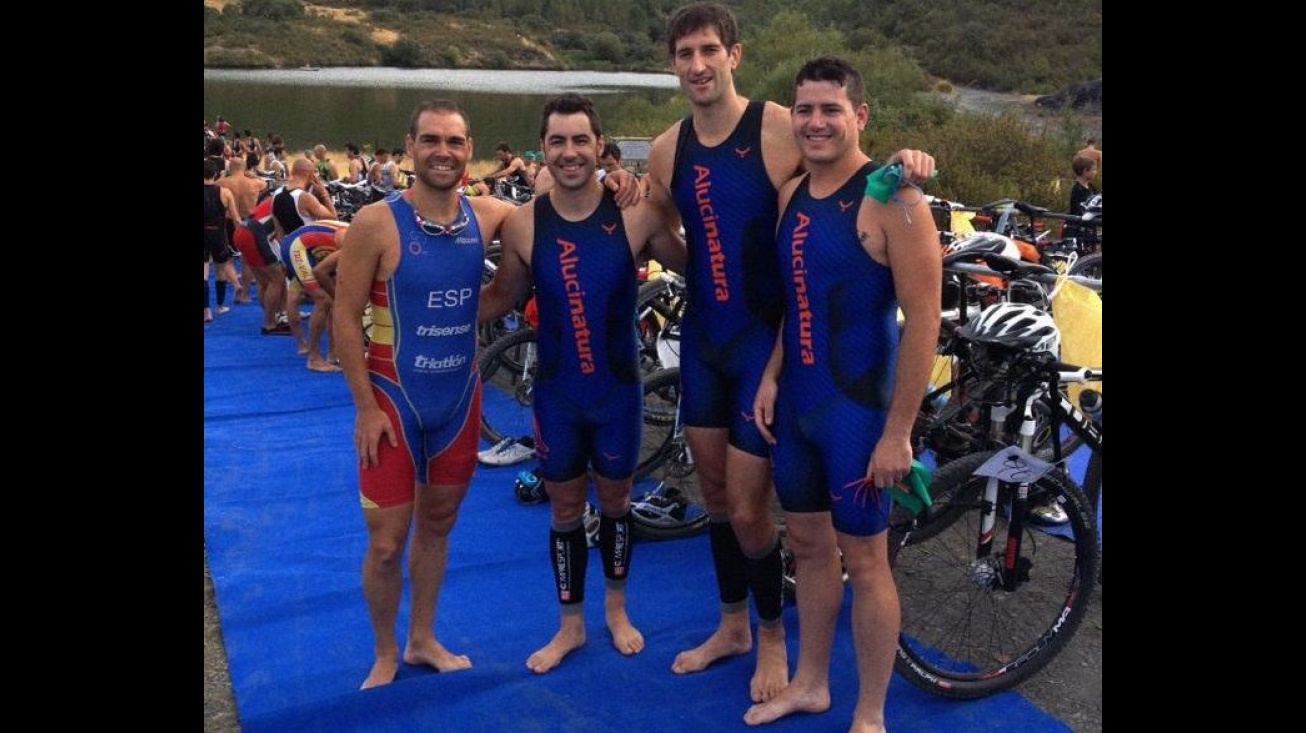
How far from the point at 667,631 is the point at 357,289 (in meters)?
1.59

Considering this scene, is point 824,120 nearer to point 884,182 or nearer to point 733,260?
point 884,182

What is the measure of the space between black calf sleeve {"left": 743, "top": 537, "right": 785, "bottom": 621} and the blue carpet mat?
0.26 m

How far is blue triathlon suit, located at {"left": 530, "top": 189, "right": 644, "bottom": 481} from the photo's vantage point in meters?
2.87

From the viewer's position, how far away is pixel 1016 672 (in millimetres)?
2977

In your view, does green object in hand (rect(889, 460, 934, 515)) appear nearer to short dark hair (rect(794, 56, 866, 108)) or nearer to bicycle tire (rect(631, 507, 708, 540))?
short dark hair (rect(794, 56, 866, 108))

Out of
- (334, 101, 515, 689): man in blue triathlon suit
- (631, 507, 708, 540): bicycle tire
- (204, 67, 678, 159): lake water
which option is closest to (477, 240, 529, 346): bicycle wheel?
(631, 507, 708, 540): bicycle tire

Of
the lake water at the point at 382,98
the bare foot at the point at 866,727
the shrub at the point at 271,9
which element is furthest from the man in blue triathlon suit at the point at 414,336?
the shrub at the point at 271,9

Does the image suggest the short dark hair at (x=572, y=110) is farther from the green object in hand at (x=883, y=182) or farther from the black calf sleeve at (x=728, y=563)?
the black calf sleeve at (x=728, y=563)

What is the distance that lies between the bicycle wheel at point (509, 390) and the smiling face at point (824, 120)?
2847 millimetres

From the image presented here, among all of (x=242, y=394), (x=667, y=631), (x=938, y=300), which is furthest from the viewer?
(x=242, y=394)

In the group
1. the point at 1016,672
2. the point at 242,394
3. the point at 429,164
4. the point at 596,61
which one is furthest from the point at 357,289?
the point at 596,61

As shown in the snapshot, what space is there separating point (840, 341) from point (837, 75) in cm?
65

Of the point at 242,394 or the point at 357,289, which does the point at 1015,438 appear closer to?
the point at 357,289

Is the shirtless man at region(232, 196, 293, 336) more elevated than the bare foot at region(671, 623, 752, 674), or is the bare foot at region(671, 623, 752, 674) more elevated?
the shirtless man at region(232, 196, 293, 336)
